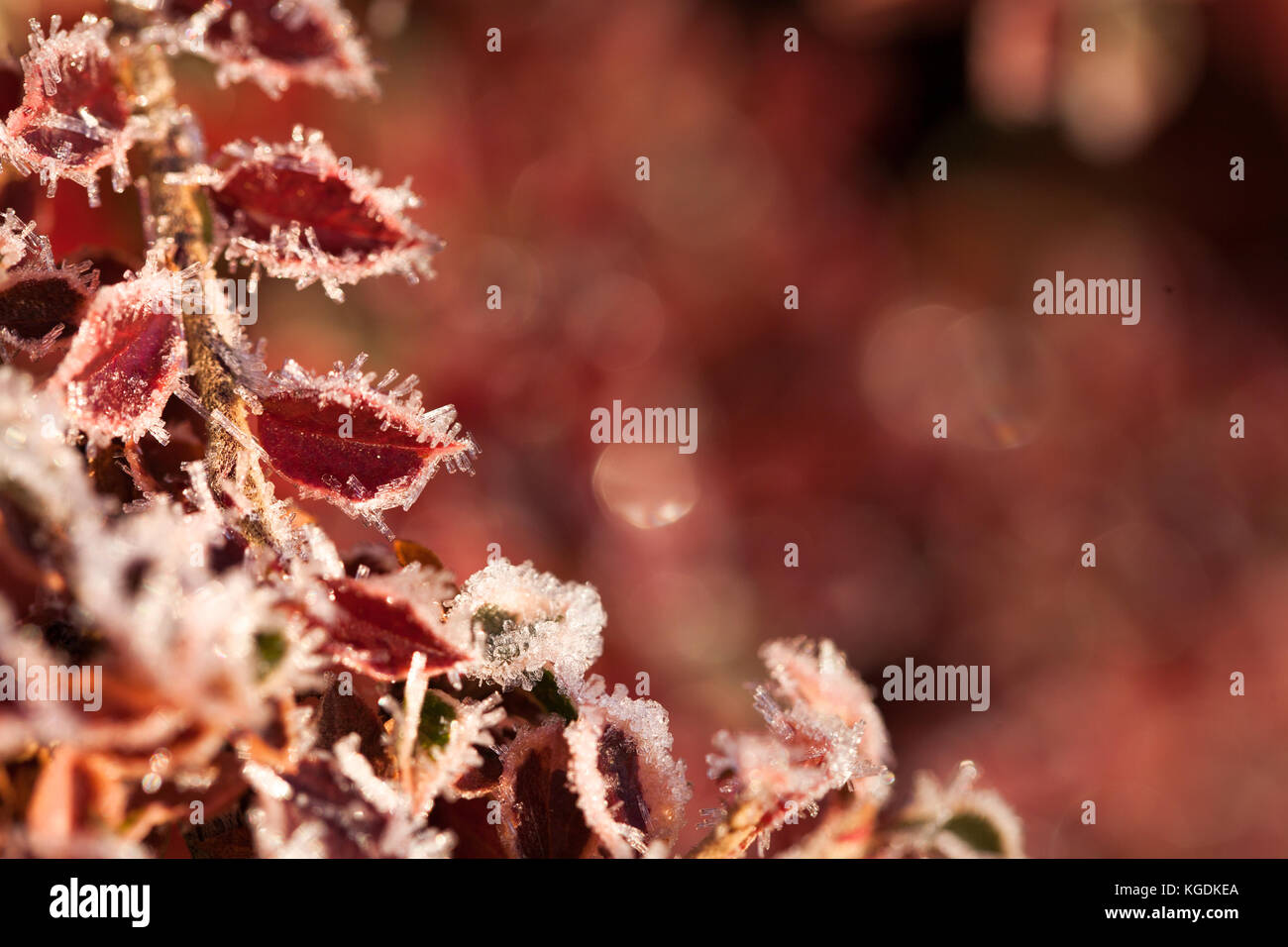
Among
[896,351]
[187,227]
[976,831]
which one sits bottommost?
[976,831]

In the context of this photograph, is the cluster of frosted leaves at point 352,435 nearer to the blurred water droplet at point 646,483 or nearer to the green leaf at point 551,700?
the green leaf at point 551,700

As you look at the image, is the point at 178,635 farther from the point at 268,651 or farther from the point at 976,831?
the point at 976,831

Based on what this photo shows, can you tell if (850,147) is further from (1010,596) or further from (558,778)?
(558,778)

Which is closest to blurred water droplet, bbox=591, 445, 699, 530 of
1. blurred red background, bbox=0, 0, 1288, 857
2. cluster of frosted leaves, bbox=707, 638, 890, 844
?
blurred red background, bbox=0, 0, 1288, 857

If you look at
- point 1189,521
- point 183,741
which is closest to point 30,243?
point 183,741

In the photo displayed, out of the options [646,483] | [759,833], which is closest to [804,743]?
[759,833]
